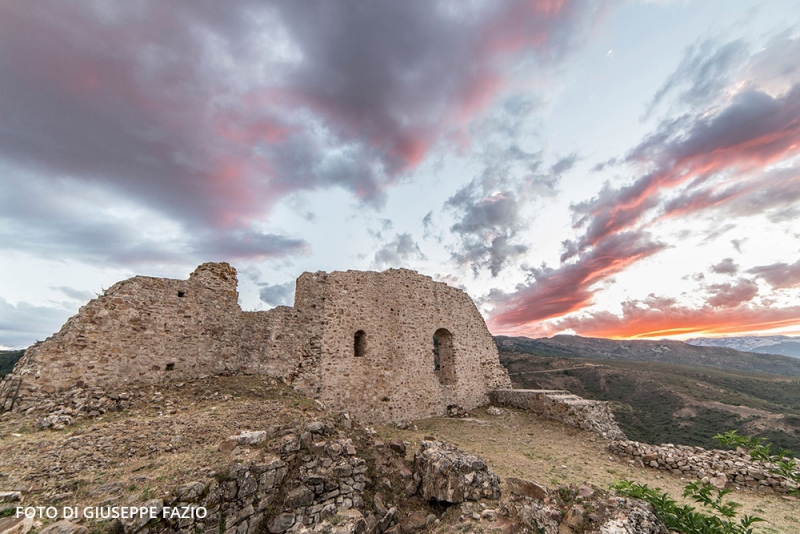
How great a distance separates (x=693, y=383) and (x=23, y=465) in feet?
151

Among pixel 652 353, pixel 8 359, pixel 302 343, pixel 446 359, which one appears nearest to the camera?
pixel 302 343

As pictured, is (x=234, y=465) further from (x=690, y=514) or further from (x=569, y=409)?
(x=569, y=409)

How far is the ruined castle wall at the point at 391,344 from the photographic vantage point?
1251cm

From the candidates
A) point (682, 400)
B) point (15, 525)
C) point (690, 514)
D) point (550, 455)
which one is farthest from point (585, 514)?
point (682, 400)

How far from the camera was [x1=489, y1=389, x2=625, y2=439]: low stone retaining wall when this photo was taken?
1270 centimetres

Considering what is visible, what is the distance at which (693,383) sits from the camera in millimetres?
32188

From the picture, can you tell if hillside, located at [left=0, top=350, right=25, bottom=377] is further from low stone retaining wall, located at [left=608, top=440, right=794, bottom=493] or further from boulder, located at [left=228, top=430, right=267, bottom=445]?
low stone retaining wall, located at [left=608, top=440, right=794, bottom=493]

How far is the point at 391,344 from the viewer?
45.4 ft

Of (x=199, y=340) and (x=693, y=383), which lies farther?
(x=693, y=383)

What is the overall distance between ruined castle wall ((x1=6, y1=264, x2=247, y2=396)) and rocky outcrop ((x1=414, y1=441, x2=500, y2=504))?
24.2ft

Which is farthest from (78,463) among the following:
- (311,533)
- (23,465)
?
(311,533)

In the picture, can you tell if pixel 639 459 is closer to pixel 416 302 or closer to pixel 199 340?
pixel 416 302

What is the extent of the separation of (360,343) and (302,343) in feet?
8.64

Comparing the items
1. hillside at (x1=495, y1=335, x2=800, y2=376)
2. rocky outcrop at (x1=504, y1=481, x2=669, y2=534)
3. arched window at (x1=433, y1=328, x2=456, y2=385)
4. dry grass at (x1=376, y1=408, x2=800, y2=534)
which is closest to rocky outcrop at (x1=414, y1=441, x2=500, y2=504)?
rocky outcrop at (x1=504, y1=481, x2=669, y2=534)
